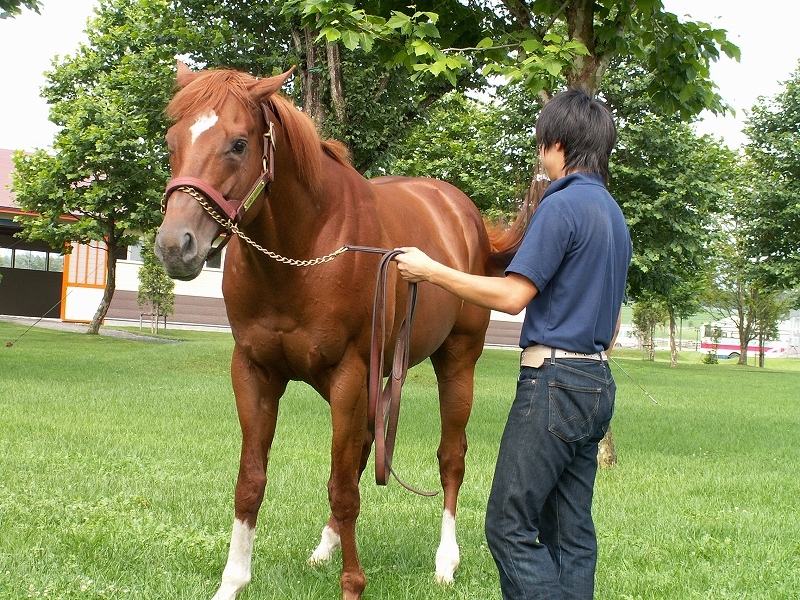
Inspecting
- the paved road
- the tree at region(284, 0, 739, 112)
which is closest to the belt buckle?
the tree at region(284, 0, 739, 112)

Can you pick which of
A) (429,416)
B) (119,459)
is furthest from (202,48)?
(119,459)

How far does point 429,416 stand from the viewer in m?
11.2

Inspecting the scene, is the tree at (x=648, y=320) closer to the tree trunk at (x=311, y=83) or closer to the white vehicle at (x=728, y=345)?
the white vehicle at (x=728, y=345)

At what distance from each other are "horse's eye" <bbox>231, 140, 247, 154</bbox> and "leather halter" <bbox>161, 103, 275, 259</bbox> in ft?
0.44

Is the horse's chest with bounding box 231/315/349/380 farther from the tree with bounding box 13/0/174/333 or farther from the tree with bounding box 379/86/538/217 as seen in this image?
the tree with bounding box 13/0/174/333

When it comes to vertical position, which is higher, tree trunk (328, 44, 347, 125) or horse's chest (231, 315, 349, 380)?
tree trunk (328, 44, 347, 125)

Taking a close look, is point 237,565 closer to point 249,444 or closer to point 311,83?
point 249,444

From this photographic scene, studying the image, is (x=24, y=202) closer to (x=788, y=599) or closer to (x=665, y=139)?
(x=665, y=139)

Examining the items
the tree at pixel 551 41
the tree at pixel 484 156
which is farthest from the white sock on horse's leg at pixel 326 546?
the tree at pixel 484 156

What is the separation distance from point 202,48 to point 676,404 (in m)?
10.9

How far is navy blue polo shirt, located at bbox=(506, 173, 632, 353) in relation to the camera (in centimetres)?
264

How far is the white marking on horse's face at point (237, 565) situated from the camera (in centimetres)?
376

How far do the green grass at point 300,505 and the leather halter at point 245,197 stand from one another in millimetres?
1810

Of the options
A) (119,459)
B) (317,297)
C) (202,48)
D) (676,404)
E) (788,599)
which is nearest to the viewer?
(317,297)
